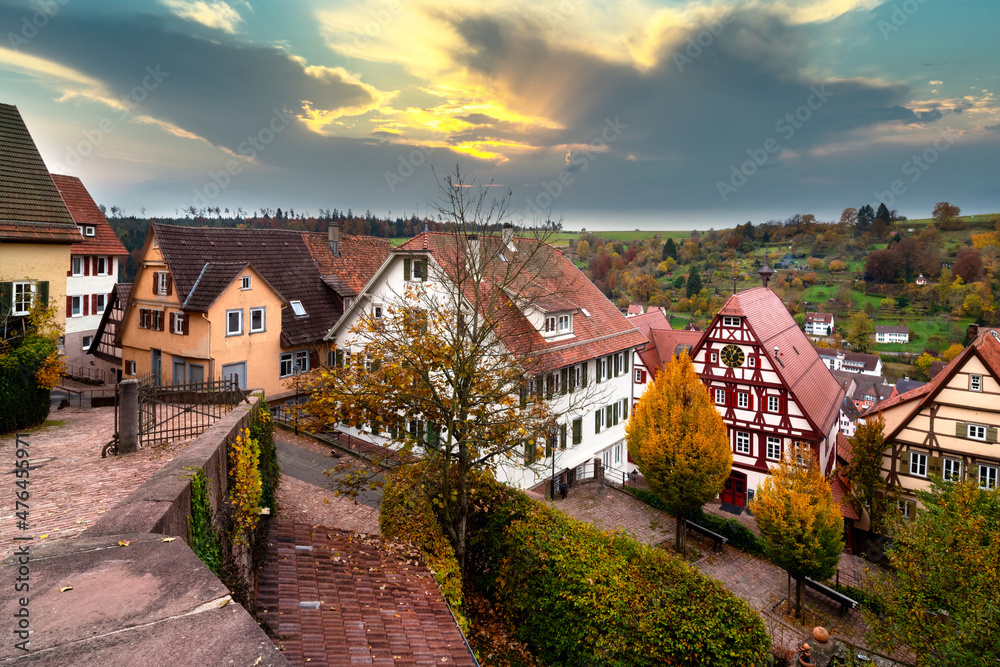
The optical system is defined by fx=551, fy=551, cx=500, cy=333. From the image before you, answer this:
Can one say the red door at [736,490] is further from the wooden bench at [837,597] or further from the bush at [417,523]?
the bush at [417,523]

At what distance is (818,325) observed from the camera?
10838 cm

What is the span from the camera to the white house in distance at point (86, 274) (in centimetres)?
3597

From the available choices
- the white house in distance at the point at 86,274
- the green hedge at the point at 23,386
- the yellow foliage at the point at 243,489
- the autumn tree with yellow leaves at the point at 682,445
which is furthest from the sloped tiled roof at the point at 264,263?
the yellow foliage at the point at 243,489

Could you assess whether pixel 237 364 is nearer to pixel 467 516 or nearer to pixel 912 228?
pixel 467 516

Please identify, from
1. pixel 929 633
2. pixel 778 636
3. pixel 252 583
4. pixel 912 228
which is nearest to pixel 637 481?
pixel 778 636

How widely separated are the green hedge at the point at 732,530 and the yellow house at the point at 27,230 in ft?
→ 80.7

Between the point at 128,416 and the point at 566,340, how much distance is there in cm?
1836

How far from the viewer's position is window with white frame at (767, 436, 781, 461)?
32812 mm

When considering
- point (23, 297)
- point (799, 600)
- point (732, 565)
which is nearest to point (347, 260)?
point (23, 297)

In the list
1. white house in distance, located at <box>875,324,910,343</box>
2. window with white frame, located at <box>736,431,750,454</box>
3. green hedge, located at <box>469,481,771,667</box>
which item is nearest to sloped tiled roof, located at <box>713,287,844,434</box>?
window with white frame, located at <box>736,431,750,454</box>

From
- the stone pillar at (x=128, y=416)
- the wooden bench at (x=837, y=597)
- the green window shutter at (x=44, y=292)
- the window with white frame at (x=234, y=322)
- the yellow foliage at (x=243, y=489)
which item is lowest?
the wooden bench at (x=837, y=597)

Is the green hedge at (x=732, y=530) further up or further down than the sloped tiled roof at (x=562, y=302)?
further down

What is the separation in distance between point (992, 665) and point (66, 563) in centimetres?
1607

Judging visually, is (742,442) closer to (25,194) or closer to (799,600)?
(799,600)
